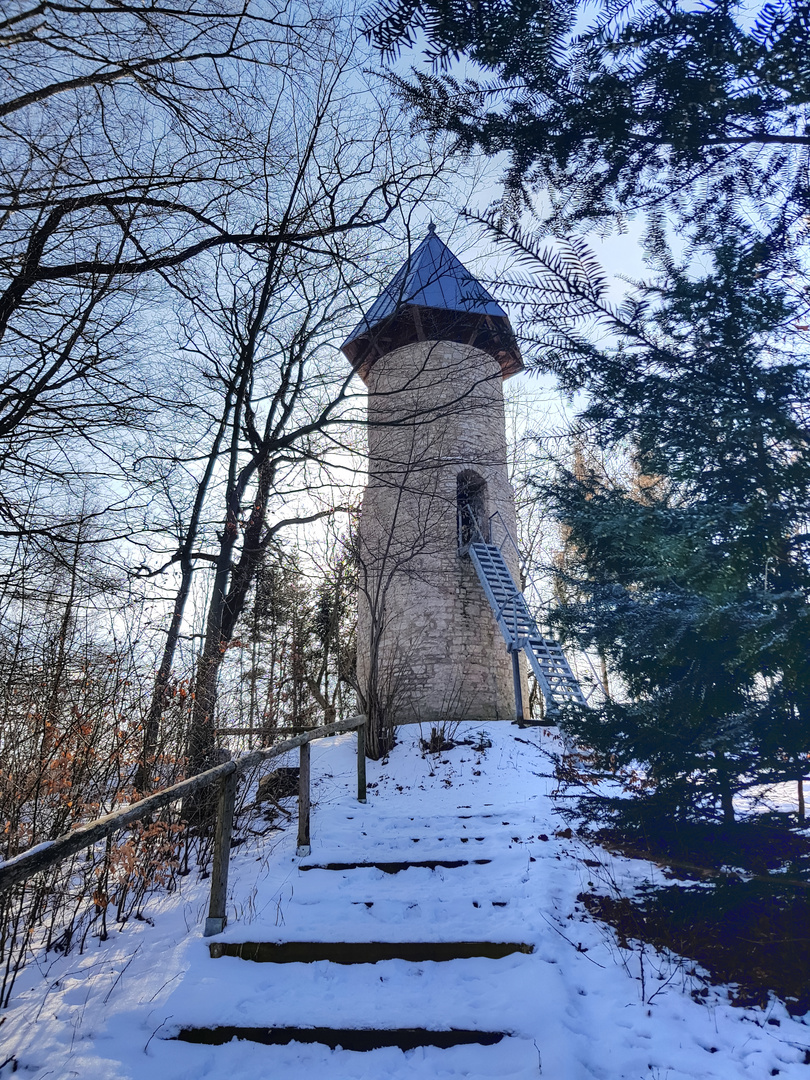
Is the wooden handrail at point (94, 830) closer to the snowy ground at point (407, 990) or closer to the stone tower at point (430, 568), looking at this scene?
the snowy ground at point (407, 990)

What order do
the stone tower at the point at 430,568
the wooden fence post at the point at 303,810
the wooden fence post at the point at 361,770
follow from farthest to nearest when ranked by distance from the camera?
the stone tower at the point at 430,568 → the wooden fence post at the point at 361,770 → the wooden fence post at the point at 303,810

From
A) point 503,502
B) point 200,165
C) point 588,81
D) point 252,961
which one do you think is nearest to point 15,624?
point 252,961

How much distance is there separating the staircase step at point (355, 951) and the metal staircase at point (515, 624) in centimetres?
474

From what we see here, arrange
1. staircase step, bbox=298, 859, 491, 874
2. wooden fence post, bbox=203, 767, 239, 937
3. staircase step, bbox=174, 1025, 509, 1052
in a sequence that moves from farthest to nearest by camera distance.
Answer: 1. staircase step, bbox=298, 859, 491, 874
2. wooden fence post, bbox=203, 767, 239, 937
3. staircase step, bbox=174, 1025, 509, 1052

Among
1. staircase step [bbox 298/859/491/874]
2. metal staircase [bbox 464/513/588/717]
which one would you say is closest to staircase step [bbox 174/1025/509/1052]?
staircase step [bbox 298/859/491/874]

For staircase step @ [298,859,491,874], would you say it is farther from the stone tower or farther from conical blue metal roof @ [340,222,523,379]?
the stone tower

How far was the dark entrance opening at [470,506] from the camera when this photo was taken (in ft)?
36.1

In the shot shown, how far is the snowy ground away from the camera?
2.46m

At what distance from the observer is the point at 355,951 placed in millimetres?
3271

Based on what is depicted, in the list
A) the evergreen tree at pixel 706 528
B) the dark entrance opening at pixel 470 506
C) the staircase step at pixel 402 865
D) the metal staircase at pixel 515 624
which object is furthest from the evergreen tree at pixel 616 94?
the dark entrance opening at pixel 470 506

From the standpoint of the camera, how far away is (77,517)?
396cm

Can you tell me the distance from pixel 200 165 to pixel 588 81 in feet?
7.16

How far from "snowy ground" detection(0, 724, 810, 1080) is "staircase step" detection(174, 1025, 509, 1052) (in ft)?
0.09

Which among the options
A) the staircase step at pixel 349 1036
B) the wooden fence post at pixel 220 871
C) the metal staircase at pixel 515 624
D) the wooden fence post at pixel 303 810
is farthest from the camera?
the metal staircase at pixel 515 624
